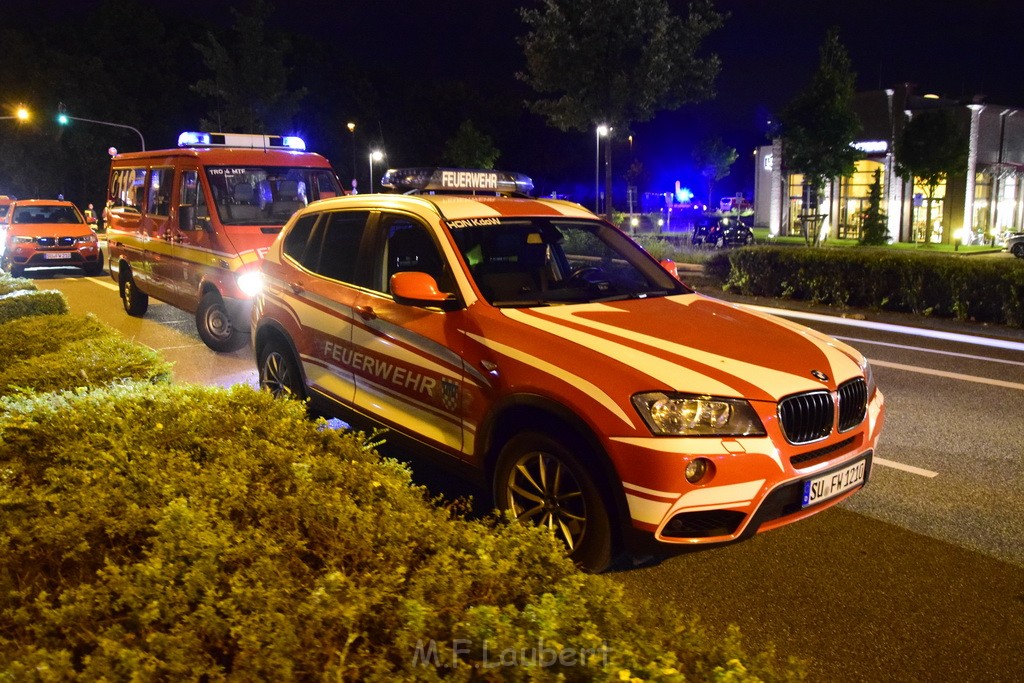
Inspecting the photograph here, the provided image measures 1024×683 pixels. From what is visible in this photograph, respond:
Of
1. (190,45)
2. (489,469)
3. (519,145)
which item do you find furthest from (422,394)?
(190,45)

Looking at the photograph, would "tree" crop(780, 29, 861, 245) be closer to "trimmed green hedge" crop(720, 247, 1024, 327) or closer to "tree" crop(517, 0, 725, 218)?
"tree" crop(517, 0, 725, 218)

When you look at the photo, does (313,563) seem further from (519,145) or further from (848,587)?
(519,145)

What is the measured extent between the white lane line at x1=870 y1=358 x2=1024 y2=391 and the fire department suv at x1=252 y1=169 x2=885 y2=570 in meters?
4.80

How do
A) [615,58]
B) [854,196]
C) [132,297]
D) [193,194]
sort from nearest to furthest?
[193,194] → [132,297] → [615,58] → [854,196]

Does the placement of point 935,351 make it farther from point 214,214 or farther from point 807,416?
point 214,214

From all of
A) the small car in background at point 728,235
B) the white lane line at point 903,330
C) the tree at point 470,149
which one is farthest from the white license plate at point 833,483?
the tree at point 470,149

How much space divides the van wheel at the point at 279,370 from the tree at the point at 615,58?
22.9m

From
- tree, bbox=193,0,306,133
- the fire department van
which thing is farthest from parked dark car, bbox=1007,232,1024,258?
tree, bbox=193,0,306,133

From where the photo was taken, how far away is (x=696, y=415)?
12.5 feet

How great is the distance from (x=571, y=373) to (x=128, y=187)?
11012mm

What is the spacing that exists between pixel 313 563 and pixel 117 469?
1125 millimetres

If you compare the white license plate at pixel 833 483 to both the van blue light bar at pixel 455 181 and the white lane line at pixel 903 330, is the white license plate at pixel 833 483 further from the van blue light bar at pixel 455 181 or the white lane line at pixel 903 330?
the white lane line at pixel 903 330

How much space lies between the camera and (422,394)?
4941mm

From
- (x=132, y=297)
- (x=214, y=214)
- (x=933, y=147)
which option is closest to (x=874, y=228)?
(x=933, y=147)
